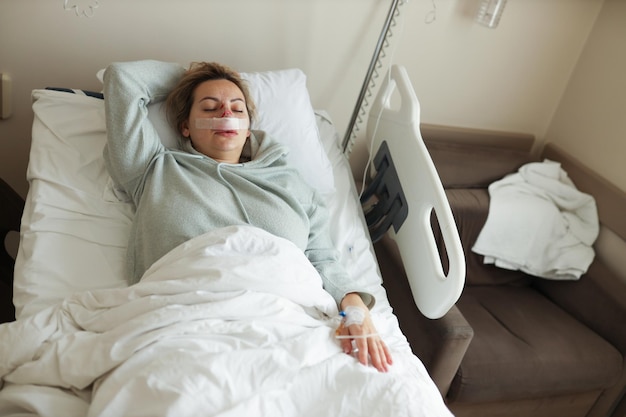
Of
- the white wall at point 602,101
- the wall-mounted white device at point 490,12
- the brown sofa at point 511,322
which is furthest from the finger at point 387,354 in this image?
the white wall at point 602,101

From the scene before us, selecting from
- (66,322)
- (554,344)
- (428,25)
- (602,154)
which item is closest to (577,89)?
(602,154)

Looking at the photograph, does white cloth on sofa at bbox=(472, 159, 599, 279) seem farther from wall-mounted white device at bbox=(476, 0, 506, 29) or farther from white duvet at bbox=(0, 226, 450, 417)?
white duvet at bbox=(0, 226, 450, 417)

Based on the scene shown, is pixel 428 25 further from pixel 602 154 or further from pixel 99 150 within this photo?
pixel 99 150

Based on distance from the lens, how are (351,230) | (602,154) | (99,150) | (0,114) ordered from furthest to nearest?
(602,154)
(0,114)
(351,230)
(99,150)

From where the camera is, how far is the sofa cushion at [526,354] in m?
1.76

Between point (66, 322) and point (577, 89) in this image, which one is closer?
point (66, 322)

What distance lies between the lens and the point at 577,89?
2.45 meters

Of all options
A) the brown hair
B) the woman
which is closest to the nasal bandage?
the woman

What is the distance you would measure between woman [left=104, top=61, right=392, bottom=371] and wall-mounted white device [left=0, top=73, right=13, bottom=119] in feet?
2.04

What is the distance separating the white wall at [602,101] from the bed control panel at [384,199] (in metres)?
1.18

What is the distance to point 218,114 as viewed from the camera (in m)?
1.49

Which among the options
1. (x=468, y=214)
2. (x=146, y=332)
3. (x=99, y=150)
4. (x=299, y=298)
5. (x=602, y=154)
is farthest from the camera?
(x=602, y=154)

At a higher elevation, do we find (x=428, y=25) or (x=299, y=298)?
(x=428, y=25)

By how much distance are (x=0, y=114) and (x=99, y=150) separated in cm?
62
